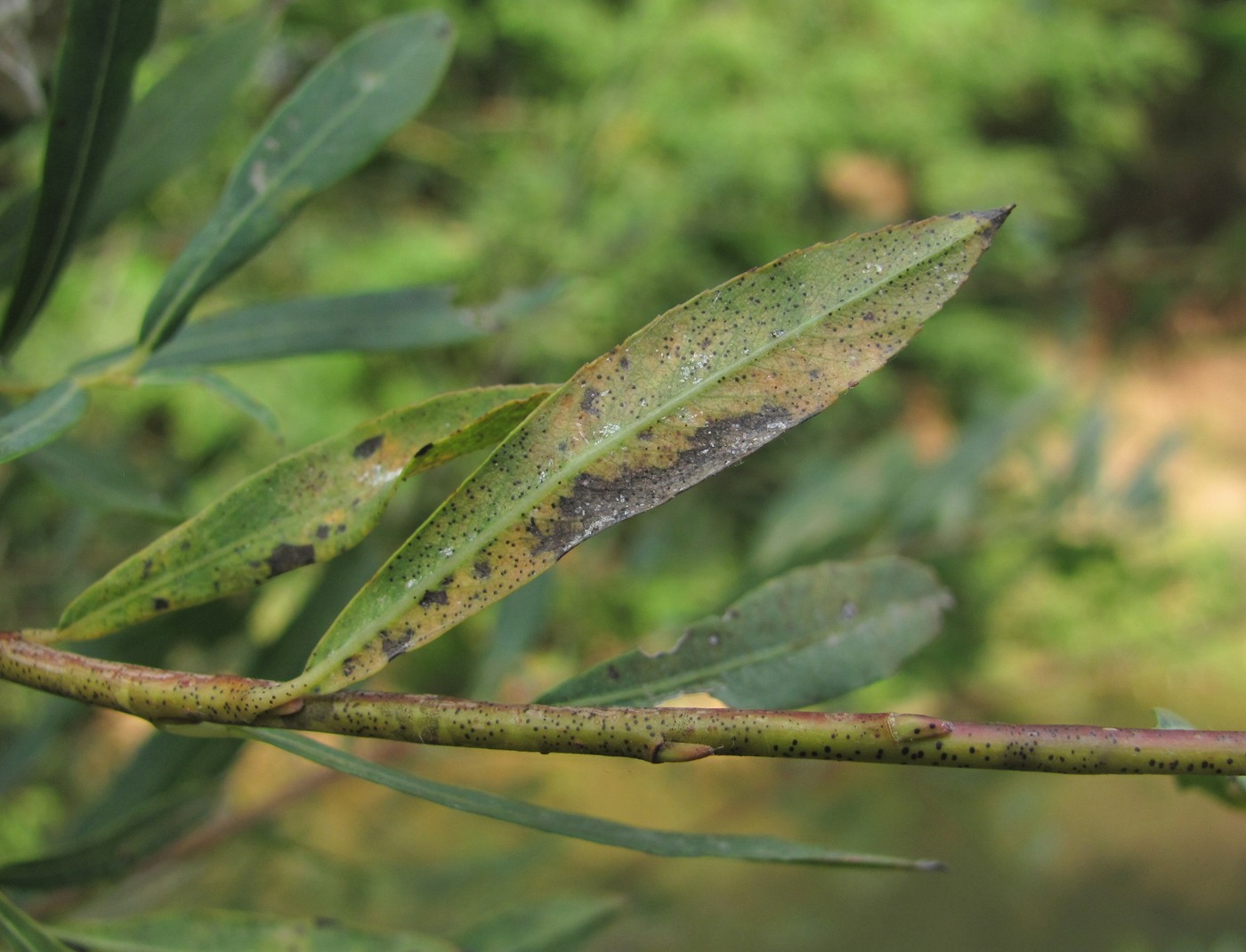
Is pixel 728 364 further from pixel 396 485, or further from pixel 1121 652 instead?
pixel 1121 652

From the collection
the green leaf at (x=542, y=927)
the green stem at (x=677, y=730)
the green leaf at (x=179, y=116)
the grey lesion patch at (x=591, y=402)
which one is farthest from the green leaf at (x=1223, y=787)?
the green leaf at (x=179, y=116)

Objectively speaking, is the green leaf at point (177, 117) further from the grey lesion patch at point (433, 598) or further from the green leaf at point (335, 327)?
the grey lesion patch at point (433, 598)

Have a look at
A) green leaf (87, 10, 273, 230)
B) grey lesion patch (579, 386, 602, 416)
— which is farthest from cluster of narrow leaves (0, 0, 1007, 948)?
green leaf (87, 10, 273, 230)

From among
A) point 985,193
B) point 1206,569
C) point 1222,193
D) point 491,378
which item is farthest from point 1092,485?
point 1222,193

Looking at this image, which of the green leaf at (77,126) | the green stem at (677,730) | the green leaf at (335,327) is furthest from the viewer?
the green leaf at (335,327)

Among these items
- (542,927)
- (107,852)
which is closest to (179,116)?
(107,852)

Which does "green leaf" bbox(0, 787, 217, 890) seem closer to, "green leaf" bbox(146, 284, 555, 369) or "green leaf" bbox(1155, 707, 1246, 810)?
"green leaf" bbox(146, 284, 555, 369)
